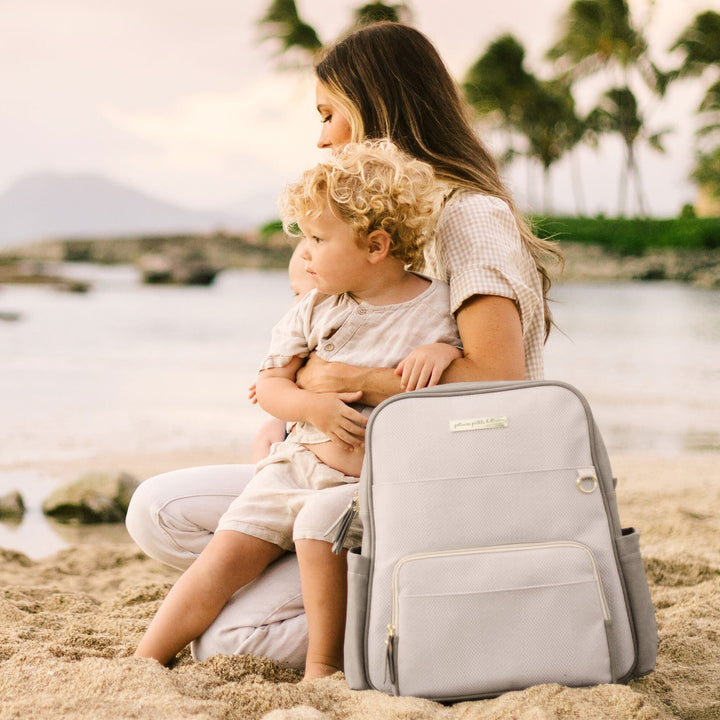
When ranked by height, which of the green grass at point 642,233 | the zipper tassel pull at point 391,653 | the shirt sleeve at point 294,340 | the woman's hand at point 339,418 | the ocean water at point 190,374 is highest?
the green grass at point 642,233

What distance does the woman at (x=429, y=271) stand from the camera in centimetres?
202

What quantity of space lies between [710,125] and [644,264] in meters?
8.51

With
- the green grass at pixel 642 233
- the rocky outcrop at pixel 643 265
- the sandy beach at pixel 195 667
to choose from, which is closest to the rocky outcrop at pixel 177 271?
the rocky outcrop at pixel 643 265

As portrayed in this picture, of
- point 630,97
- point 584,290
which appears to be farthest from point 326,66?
point 630,97

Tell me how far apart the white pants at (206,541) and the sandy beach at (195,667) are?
7cm

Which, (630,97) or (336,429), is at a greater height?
(630,97)

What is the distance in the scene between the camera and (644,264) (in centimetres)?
2762

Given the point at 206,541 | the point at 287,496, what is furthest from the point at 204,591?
the point at 206,541

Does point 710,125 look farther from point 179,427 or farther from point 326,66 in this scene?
point 326,66

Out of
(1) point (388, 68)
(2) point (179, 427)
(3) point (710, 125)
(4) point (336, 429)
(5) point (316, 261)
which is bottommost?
(2) point (179, 427)

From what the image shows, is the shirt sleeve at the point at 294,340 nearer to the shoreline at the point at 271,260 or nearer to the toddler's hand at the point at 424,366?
the toddler's hand at the point at 424,366

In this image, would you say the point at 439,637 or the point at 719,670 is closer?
the point at 439,637

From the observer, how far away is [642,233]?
1148 inches

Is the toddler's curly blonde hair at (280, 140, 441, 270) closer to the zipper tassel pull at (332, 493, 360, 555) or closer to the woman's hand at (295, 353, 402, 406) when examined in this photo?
the woman's hand at (295, 353, 402, 406)
